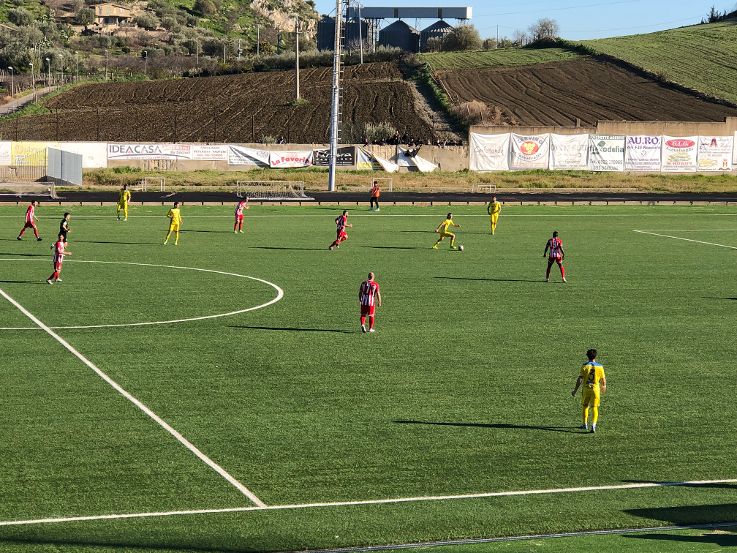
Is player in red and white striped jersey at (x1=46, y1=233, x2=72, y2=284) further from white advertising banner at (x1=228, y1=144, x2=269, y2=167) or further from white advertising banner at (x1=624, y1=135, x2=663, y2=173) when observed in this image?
white advertising banner at (x1=624, y1=135, x2=663, y2=173)

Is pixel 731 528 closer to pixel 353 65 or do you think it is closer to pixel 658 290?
pixel 658 290

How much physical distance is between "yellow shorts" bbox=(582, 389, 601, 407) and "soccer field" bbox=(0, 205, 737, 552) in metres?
0.57

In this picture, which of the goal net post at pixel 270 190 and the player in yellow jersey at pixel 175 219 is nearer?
the player in yellow jersey at pixel 175 219

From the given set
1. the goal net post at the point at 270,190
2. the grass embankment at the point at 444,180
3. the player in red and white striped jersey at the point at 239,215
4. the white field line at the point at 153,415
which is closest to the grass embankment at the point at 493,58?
the grass embankment at the point at 444,180

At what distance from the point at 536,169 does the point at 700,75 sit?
160 feet

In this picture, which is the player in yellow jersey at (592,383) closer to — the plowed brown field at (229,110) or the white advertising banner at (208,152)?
the white advertising banner at (208,152)

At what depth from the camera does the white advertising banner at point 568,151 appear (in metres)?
87.0

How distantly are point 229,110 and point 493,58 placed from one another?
38.1 metres

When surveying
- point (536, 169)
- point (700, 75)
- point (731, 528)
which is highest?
point (700, 75)

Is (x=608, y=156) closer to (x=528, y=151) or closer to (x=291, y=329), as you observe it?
(x=528, y=151)

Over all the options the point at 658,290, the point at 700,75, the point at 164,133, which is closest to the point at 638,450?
the point at 658,290

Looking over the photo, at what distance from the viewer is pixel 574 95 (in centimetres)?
11538

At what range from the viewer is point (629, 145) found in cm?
8762

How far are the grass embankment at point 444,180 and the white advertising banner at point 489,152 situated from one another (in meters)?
1.39
